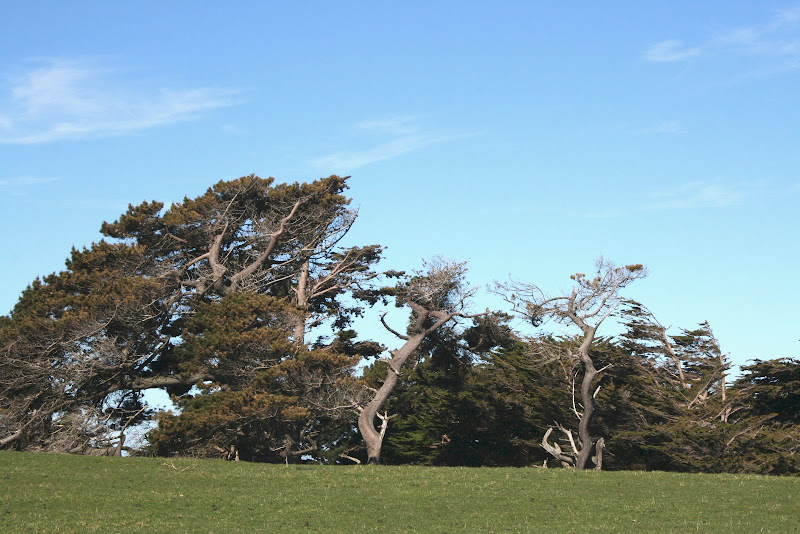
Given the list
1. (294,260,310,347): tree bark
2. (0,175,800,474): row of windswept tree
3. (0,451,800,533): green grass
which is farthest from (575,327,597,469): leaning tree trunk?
(0,451,800,533): green grass

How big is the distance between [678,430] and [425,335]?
14.1m

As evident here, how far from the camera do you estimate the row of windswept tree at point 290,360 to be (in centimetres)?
3497

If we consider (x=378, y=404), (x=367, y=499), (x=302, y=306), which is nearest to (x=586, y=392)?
(x=378, y=404)

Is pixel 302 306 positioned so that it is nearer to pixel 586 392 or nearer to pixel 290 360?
pixel 290 360

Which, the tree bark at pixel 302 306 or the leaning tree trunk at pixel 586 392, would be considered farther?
the leaning tree trunk at pixel 586 392

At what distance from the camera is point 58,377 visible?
36.7 meters

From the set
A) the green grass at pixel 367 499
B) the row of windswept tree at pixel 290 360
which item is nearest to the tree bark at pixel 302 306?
the row of windswept tree at pixel 290 360

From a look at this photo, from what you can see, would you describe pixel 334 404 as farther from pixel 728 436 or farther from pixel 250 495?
pixel 728 436

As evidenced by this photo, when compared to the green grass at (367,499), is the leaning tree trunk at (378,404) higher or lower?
higher

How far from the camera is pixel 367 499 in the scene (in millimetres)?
22359

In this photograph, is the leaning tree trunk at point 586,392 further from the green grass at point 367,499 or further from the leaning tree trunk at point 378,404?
the green grass at point 367,499

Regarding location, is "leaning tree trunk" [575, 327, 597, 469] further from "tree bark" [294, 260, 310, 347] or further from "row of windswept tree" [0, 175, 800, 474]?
"tree bark" [294, 260, 310, 347]

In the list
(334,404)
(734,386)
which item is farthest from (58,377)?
(734,386)

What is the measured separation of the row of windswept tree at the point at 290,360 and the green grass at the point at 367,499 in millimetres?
6904
